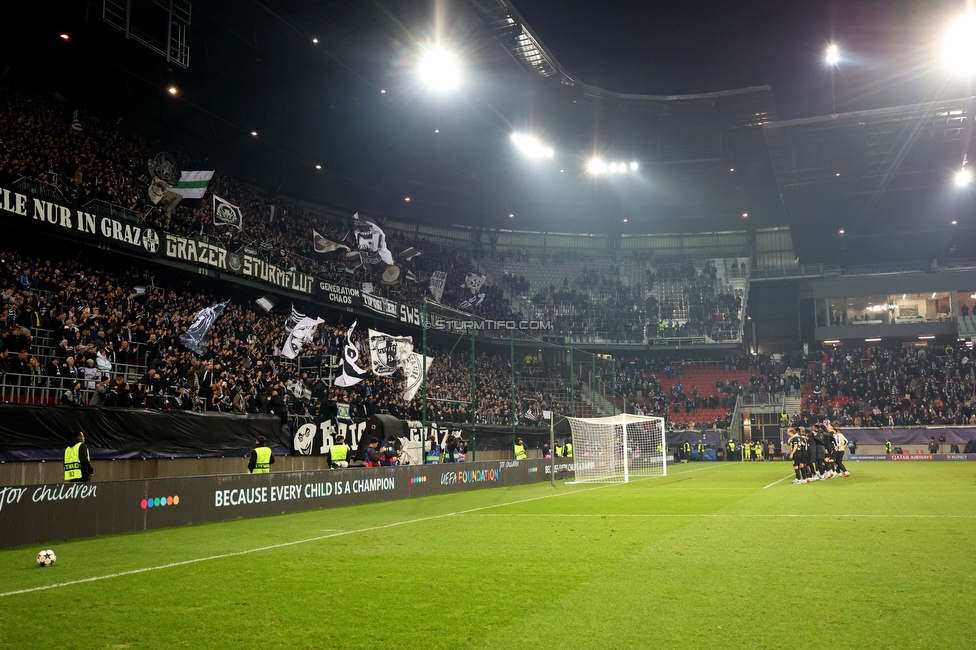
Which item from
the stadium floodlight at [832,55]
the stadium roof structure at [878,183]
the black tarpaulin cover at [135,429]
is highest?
the stadium floodlight at [832,55]

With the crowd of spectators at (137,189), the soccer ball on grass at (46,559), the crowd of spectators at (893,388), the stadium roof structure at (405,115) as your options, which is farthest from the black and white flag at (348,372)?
the crowd of spectators at (893,388)

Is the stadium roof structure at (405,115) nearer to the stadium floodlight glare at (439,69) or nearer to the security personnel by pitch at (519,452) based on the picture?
the stadium floodlight glare at (439,69)

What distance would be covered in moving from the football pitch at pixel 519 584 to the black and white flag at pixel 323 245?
25.4 meters

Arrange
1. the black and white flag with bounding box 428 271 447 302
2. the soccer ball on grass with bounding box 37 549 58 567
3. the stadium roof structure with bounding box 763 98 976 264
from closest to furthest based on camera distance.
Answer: the soccer ball on grass with bounding box 37 549 58 567
the stadium roof structure with bounding box 763 98 976 264
the black and white flag with bounding box 428 271 447 302

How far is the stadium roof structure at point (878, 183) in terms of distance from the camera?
40.1 meters

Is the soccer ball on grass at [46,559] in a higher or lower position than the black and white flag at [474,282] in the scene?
lower

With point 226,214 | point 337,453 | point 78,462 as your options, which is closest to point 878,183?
point 226,214

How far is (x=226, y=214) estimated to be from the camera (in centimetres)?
3362

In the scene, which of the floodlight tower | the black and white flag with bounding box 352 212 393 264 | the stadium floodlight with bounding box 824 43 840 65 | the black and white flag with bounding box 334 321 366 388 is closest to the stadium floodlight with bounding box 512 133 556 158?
the black and white flag with bounding box 352 212 393 264

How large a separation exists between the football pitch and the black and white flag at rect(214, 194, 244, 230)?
2060cm

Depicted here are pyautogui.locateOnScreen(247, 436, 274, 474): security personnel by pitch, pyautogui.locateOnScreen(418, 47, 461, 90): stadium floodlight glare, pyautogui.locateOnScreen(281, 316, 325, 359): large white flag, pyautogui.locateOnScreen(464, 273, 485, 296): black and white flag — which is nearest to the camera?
pyautogui.locateOnScreen(247, 436, 274, 474): security personnel by pitch

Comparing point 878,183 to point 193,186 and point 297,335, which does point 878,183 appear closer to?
point 297,335

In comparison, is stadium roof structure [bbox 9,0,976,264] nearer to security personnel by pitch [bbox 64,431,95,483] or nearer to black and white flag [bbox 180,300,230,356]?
black and white flag [bbox 180,300,230,356]

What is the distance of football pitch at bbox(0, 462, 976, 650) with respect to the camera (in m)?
6.10
